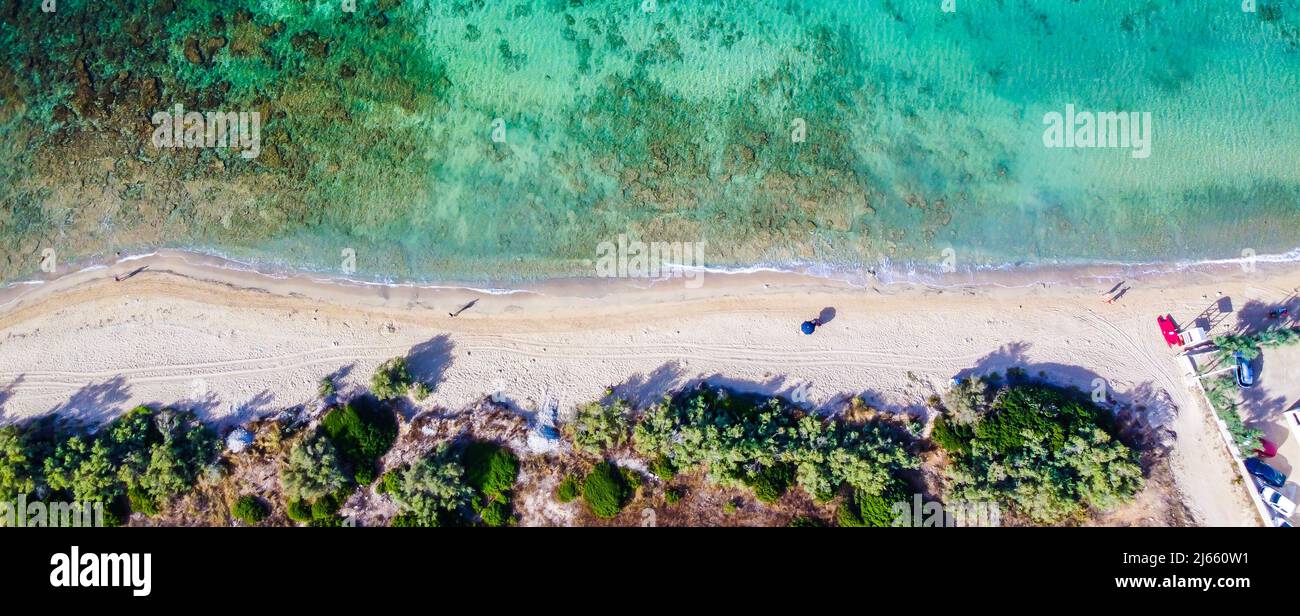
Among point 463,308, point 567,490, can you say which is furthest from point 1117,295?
point 463,308

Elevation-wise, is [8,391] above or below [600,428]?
above

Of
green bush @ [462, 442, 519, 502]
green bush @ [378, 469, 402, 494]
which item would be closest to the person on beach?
green bush @ [462, 442, 519, 502]

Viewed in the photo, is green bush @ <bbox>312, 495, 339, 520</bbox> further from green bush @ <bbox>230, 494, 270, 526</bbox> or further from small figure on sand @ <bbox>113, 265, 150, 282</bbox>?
small figure on sand @ <bbox>113, 265, 150, 282</bbox>

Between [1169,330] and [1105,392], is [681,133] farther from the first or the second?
[1169,330]

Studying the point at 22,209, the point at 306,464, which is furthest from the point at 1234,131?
the point at 22,209

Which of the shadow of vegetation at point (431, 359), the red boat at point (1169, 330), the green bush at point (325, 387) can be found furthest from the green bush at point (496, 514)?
the red boat at point (1169, 330)
